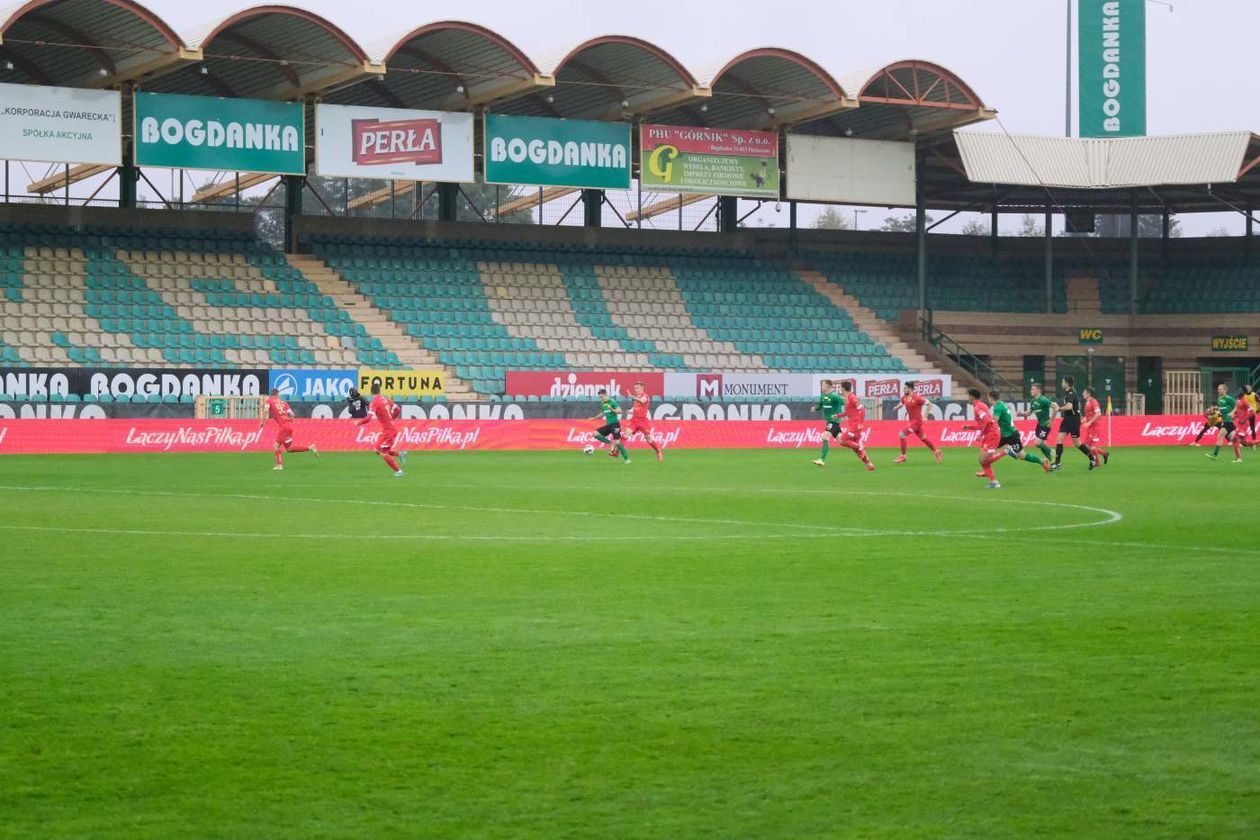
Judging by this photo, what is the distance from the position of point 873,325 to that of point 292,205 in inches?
854

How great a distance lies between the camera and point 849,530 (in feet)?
67.4

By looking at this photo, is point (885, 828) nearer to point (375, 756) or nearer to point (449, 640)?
point (375, 756)

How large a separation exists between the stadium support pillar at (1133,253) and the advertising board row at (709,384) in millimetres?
12123

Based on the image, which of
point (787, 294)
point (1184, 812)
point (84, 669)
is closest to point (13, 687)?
point (84, 669)

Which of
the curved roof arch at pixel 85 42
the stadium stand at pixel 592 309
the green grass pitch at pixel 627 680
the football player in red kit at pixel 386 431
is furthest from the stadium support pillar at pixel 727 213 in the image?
the green grass pitch at pixel 627 680

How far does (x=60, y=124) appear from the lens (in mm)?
49250

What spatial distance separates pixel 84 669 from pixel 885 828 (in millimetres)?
5442

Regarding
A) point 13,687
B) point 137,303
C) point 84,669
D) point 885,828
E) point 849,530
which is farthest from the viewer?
point 137,303

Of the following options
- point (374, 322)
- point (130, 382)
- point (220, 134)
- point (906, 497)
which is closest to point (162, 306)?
point (130, 382)

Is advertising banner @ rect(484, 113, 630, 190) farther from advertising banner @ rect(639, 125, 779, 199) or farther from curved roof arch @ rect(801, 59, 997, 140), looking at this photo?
curved roof arch @ rect(801, 59, 997, 140)

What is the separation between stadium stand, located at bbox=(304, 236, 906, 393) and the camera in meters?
56.7

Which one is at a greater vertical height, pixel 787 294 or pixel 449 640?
pixel 787 294

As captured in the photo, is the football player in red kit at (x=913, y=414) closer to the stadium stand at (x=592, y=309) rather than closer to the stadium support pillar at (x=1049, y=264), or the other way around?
the stadium stand at (x=592, y=309)

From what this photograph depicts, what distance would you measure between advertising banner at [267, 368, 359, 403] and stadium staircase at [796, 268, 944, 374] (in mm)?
20907
